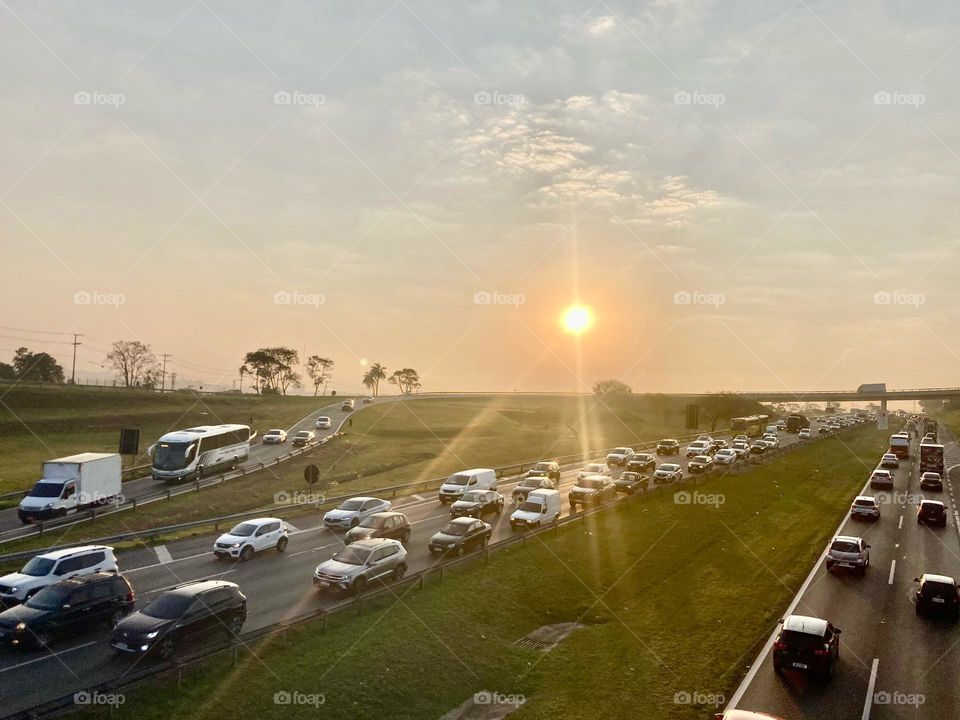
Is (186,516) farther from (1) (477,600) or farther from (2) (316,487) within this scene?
(1) (477,600)

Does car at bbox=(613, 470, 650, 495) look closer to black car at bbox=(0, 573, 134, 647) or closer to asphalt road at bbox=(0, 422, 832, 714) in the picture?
asphalt road at bbox=(0, 422, 832, 714)

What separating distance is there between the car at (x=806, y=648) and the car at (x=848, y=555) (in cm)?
1242

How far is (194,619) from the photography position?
19672 millimetres

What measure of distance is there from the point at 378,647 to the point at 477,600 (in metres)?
6.63

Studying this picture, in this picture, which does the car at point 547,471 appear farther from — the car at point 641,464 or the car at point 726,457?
the car at point 726,457

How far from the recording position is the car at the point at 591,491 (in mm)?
46750

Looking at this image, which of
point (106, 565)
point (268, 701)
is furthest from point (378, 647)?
point (106, 565)

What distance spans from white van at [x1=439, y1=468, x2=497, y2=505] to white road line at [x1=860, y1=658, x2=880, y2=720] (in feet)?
97.8

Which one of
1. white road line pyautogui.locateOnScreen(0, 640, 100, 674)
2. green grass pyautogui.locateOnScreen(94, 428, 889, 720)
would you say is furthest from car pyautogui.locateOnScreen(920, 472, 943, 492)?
white road line pyautogui.locateOnScreen(0, 640, 100, 674)

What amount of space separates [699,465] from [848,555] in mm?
35464

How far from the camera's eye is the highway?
59.1ft

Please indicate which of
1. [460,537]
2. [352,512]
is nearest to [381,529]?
[460,537]

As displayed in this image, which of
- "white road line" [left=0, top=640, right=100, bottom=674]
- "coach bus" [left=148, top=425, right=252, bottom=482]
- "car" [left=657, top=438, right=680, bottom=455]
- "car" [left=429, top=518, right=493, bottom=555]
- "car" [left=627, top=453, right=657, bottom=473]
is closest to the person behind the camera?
"white road line" [left=0, top=640, right=100, bottom=674]

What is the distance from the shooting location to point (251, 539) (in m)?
31.2
